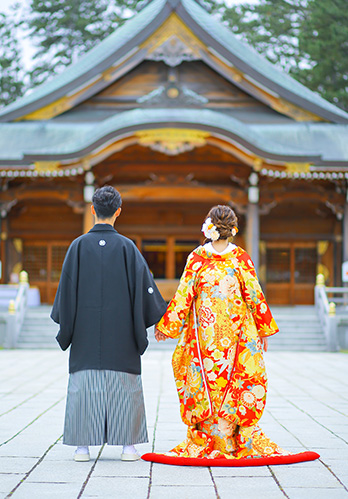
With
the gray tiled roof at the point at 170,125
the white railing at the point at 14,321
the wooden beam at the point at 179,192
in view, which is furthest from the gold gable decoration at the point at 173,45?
the white railing at the point at 14,321

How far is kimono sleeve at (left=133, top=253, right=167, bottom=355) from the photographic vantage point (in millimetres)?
4461

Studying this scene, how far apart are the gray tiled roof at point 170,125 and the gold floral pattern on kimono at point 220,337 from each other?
9374mm

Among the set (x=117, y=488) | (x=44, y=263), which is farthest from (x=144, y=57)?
(x=117, y=488)

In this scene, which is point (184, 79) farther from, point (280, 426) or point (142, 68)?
point (280, 426)

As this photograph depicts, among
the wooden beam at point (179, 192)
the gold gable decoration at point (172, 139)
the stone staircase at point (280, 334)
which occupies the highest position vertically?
the gold gable decoration at point (172, 139)

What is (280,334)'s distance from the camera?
13.2 m

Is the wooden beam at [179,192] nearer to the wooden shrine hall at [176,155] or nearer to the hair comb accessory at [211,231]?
the wooden shrine hall at [176,155]

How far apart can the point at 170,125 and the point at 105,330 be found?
9672mm

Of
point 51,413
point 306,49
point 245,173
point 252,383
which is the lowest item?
point 51,413

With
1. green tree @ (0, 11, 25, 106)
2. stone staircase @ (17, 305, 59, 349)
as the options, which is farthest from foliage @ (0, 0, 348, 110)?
stone staircase @ (17, 305, 59, 349)

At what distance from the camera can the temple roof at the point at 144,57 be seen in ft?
51.0

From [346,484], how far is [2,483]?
1933mm

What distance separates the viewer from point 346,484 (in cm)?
393

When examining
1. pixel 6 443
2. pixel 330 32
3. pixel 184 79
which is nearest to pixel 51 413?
pixel 6 443
